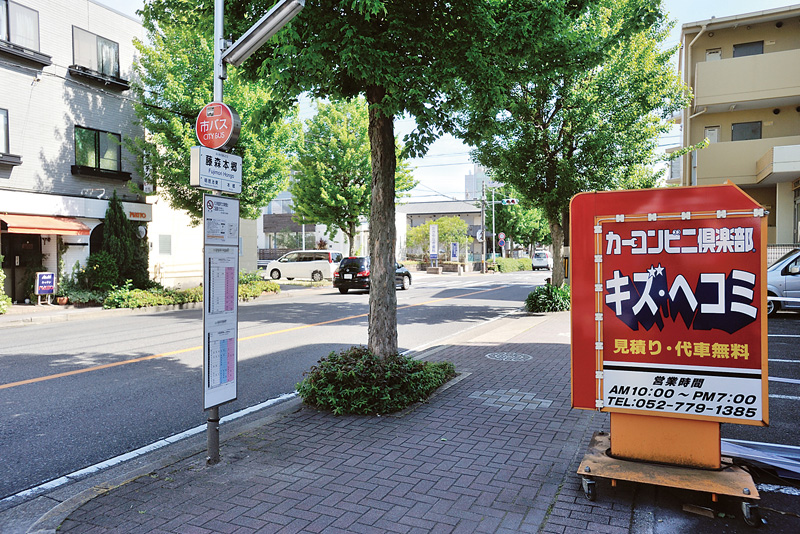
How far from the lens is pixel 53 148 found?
57.8 feet

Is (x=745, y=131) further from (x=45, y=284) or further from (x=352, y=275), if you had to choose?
(x=45, y=284)

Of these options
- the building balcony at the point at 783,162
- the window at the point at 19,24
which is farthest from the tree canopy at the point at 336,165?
the building balcony at the point at 783,162

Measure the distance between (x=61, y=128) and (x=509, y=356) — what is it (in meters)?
17.1

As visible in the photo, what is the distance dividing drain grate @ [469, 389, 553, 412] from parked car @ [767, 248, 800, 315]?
10.9 m

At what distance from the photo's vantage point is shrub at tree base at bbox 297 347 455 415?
5.70m

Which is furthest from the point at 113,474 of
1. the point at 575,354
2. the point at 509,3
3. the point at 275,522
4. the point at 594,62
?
Answer: the point at 594,62

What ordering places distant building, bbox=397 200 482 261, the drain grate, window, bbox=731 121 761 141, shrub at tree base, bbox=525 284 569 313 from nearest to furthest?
1. the drain grate
2. shrub at tree base, bbox=525 284 569 313
3. window, bbox=731 121 761 141
4. distant building, bbox=397 200 482 261

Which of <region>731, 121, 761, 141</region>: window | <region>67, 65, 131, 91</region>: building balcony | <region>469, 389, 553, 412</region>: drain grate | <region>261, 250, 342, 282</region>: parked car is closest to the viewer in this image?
<region>469, 389, 553, 412</region>: drain grate

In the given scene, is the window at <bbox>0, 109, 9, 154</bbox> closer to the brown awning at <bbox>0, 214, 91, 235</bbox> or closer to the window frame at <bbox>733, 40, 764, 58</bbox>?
the brown awning at <bbox>0, 214, 91, 235</bbox>

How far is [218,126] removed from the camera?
4.31 m

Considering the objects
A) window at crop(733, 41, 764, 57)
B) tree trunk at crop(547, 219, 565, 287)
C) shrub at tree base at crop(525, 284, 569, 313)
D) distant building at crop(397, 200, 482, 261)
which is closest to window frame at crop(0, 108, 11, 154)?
shrub at tree base at crop(525, 284, 569, 313)

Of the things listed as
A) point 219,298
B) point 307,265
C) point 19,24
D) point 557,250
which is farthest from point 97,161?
point 219,298

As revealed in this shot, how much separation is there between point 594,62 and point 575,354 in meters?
4.61

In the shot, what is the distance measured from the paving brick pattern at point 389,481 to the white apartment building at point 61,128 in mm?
14987
